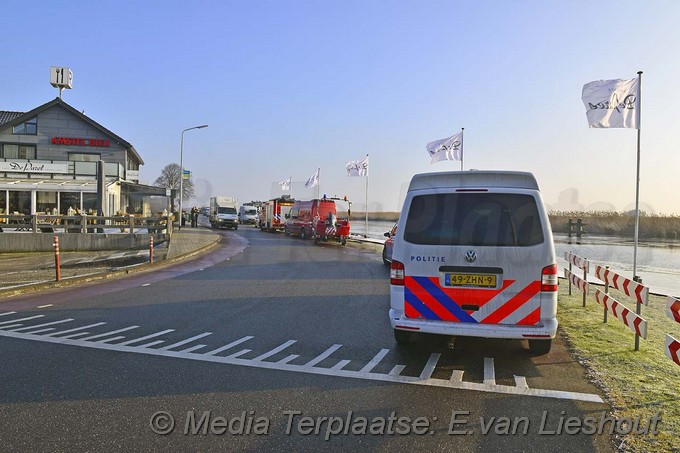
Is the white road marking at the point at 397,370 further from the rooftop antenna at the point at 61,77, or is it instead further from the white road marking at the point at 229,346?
the rooftop antenna at the point at 61,77

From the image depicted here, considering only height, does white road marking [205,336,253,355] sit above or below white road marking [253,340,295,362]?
below

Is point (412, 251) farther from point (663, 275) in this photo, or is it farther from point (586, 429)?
point (663, 275)

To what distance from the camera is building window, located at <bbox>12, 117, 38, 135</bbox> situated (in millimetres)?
38375

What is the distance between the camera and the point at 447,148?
2730cm

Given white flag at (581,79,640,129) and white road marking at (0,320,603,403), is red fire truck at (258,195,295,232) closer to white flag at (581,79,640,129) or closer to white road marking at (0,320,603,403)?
white flag at (581,79,640,129)

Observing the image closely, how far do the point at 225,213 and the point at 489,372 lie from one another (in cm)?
4355

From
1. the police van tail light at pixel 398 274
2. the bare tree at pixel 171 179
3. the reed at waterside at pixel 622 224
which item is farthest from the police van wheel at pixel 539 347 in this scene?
the bare tree at pixel 171 179

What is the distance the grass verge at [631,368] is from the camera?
14.5 ft

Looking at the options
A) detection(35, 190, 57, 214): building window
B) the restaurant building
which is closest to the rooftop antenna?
the restaurant building

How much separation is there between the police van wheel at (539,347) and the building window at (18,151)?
41.3 meters

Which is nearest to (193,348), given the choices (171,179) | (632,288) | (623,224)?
(632,288)

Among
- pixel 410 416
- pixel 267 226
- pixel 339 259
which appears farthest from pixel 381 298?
pixel 267 226

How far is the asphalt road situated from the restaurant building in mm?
23295

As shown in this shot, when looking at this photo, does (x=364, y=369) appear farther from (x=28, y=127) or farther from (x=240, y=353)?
(x=28, y=127)
